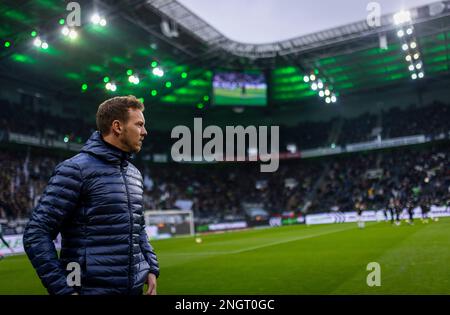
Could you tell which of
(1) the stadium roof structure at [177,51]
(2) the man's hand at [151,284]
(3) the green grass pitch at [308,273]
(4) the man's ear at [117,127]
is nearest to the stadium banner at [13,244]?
(3) the green grass pitch at [308,273]

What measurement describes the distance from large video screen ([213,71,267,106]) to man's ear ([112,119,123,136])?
154 feet

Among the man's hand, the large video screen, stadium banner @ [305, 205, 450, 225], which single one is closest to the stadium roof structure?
the large video screen

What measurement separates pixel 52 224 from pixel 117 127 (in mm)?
930

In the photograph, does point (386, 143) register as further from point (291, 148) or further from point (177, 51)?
point (177, 51)

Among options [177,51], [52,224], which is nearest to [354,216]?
[177,51]

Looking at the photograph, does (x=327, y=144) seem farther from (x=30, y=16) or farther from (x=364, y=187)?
(x=30, y=16)

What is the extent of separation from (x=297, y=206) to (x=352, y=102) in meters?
16.8

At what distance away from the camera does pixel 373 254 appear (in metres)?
14.8

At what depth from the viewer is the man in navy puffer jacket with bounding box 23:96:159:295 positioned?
11.0 feet

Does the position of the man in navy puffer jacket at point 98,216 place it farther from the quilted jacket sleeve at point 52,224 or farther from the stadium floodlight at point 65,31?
the stadium floodlight at point 65,31

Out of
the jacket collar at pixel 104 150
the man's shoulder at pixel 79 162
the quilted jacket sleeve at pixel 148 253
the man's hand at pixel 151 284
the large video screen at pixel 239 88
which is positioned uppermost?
the large video screen at pixel 239 88

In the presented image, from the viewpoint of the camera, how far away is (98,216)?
11.7 ft

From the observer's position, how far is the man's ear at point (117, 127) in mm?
3727
